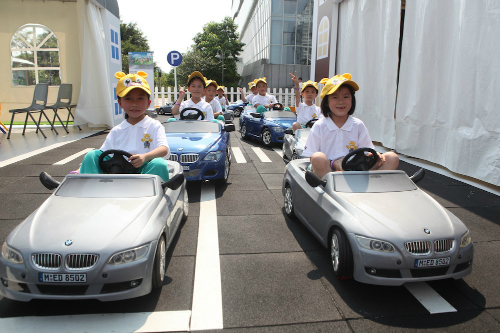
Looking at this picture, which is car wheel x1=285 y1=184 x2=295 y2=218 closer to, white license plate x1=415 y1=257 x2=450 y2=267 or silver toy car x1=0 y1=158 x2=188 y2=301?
silver toy car x1=0 y1=158 x2=188 y2=301

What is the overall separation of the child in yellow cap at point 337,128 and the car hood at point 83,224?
2.22 meters

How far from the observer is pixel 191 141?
680 cm

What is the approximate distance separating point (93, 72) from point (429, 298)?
1394cm

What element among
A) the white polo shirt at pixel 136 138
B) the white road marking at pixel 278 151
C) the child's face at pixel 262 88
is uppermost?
the child's face at pixel 262 88

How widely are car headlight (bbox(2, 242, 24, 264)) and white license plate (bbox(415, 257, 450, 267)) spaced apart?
9.88ft

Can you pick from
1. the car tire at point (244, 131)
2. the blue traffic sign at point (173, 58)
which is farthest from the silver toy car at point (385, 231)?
the blue traffic sign at point (173, 58)

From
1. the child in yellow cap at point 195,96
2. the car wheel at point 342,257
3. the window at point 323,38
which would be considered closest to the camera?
Result: the car wheel at point 342,257

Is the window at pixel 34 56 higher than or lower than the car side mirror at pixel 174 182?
higher

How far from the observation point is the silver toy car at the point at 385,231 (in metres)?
3.06

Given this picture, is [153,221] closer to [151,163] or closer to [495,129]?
[151,163]

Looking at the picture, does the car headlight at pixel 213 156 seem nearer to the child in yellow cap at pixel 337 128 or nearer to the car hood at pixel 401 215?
the child in yellow cap at pixel 337 128

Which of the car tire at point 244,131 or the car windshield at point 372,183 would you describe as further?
the car tire at point 244,131

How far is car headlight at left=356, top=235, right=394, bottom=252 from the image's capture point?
10.1 feet

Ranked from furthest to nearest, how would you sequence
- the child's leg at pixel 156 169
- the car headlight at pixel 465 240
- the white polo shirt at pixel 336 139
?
1. the white polo shirt at pixel 336 139
2. the child's leg at pixel 156 169
3. the car headlight at pixel 465 240
